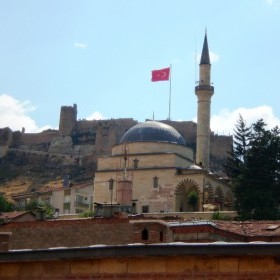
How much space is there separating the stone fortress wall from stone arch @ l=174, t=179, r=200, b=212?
2778cm

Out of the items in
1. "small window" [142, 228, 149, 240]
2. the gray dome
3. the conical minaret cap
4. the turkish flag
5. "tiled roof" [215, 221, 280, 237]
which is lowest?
"small window" [142, 228, 149, 240]

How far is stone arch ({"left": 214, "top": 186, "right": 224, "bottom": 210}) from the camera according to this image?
41.7 metres

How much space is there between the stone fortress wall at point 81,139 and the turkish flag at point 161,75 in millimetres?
16347

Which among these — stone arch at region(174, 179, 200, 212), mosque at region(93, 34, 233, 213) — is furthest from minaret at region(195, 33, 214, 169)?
stone arch at region(174, 179, 200, 212)

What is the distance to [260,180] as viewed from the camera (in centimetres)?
3759

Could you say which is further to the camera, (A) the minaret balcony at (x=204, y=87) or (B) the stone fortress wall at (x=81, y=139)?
(B) the stone fortress wall at (x=81, y=139)

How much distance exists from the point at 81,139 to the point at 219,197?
39.6 m

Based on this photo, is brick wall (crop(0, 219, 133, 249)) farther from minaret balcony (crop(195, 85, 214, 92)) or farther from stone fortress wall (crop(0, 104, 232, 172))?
stone fortress wall (crop(0, 104, 232, 172))

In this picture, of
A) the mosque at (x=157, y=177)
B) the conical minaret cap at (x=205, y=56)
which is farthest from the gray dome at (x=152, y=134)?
the conical minaret cap at (x=205, y=56)

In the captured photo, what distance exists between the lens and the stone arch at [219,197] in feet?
137

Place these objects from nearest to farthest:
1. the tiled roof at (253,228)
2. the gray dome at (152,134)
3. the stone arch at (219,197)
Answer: the tiled roof at (253,228), the stone arch at (219,197), the gray dome at (152,134)

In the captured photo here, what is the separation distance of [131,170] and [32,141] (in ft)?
140

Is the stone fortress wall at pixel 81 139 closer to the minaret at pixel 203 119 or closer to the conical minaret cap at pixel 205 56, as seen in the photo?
the conical minaret cap at pixel 205 56

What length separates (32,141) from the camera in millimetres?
84812
